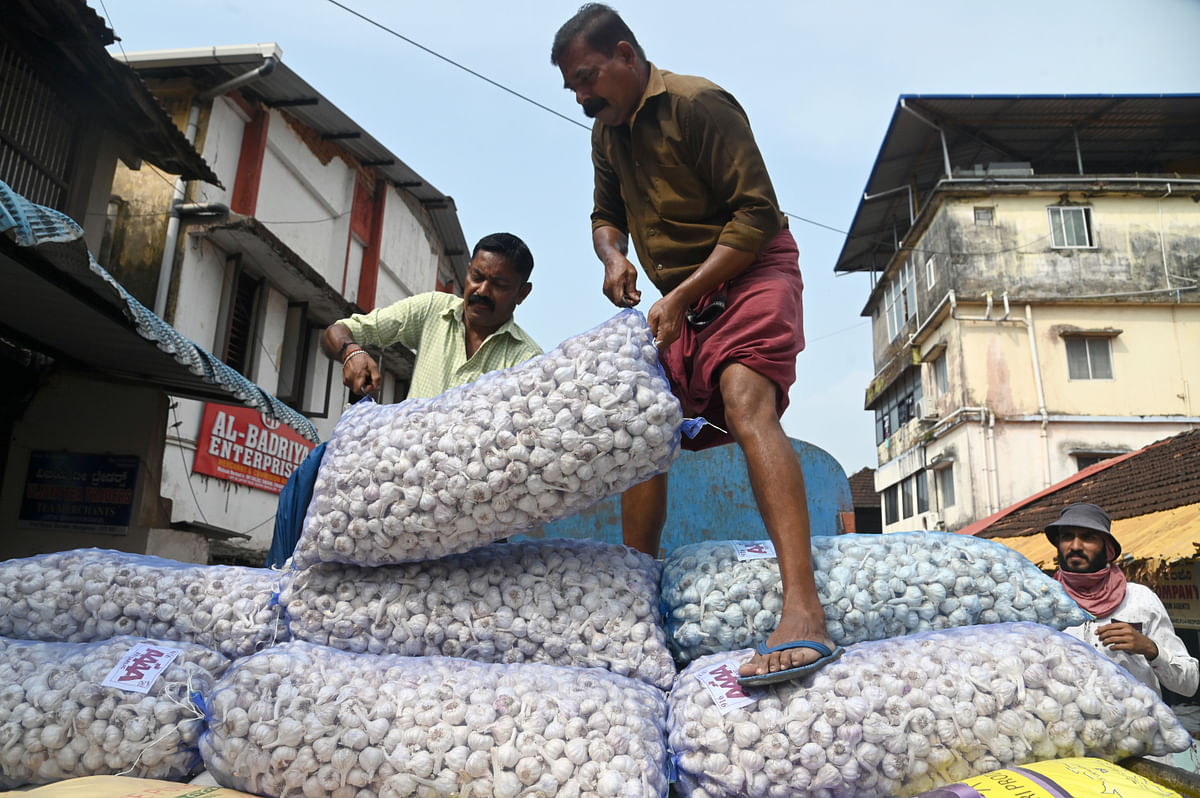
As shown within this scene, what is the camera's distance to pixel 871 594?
126 centimetres

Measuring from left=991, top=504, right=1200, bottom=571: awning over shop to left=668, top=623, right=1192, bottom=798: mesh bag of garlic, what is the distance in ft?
13.6

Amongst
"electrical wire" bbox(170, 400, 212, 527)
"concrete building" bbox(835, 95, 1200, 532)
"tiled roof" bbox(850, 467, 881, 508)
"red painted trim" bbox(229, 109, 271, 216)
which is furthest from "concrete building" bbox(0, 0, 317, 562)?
"tiled roof" bbox(850, 467, 881, 508)

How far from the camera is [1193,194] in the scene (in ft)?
53.2

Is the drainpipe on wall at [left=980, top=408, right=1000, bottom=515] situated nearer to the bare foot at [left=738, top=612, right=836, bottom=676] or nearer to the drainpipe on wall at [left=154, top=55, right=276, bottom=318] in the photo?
the drainpipe on wall at [left=154, top=55, right=276, bottom=318]

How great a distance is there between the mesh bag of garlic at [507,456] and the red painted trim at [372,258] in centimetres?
1105

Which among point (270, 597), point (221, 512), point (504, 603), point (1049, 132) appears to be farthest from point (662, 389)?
point (1049, 132)

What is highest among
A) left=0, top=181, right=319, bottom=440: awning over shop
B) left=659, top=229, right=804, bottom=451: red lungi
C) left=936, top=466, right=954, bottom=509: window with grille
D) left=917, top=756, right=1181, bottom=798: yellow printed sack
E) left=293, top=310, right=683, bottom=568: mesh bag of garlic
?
left=936, top=466, right=954, bottom=509: window with grille

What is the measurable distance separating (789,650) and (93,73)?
658 centimetres

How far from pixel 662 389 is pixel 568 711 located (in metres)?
0.50

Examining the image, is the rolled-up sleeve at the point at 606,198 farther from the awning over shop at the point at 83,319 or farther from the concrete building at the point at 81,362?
the concrete building at the point at 81,362

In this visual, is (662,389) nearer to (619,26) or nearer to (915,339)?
(619,26)

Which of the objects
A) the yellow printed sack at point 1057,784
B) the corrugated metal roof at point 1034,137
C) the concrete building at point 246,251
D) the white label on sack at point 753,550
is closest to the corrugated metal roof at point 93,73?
the concrete building at point 246,251

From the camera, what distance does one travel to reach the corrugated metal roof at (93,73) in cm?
497

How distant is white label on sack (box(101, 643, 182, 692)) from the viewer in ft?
3.90
